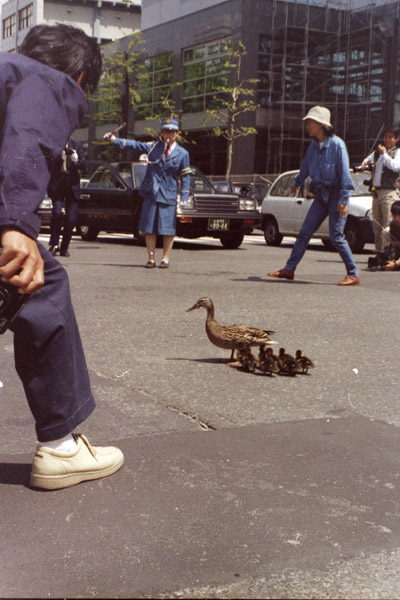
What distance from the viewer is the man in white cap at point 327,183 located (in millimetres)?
10281

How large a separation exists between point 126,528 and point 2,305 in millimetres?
863

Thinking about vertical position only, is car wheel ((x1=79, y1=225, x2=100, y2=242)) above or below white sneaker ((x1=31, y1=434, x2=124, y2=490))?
below

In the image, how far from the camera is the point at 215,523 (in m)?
3.00

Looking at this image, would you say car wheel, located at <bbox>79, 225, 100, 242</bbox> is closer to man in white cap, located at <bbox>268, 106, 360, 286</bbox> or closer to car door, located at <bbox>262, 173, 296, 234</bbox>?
car door, located at <bbox>262, 173, 296, 234</bbox>

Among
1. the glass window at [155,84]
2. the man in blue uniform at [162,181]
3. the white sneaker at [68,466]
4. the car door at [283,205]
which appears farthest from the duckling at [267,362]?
the glass window at [155,84]

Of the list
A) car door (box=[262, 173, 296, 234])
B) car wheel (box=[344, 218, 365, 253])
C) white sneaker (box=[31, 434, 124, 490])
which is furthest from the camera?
car door (box=[262, 173, 296, 234])

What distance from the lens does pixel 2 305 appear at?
2557 millimetres

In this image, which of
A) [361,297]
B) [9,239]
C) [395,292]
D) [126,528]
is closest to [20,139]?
[9,239]

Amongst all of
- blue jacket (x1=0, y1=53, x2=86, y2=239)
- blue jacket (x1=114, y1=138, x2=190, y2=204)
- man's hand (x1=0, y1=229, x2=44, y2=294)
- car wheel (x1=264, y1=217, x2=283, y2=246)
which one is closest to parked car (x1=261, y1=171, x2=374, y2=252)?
car wheel (x1=264, y1=217, x2=283, y2=246)

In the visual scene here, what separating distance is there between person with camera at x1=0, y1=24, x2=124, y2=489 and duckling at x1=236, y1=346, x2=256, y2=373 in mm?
2074

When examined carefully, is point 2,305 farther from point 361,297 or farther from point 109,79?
point 109,79

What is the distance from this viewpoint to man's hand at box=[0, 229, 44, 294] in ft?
8.30

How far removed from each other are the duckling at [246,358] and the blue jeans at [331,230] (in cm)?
510

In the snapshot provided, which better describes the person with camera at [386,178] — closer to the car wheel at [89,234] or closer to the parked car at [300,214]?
the parked car at [300,214]
